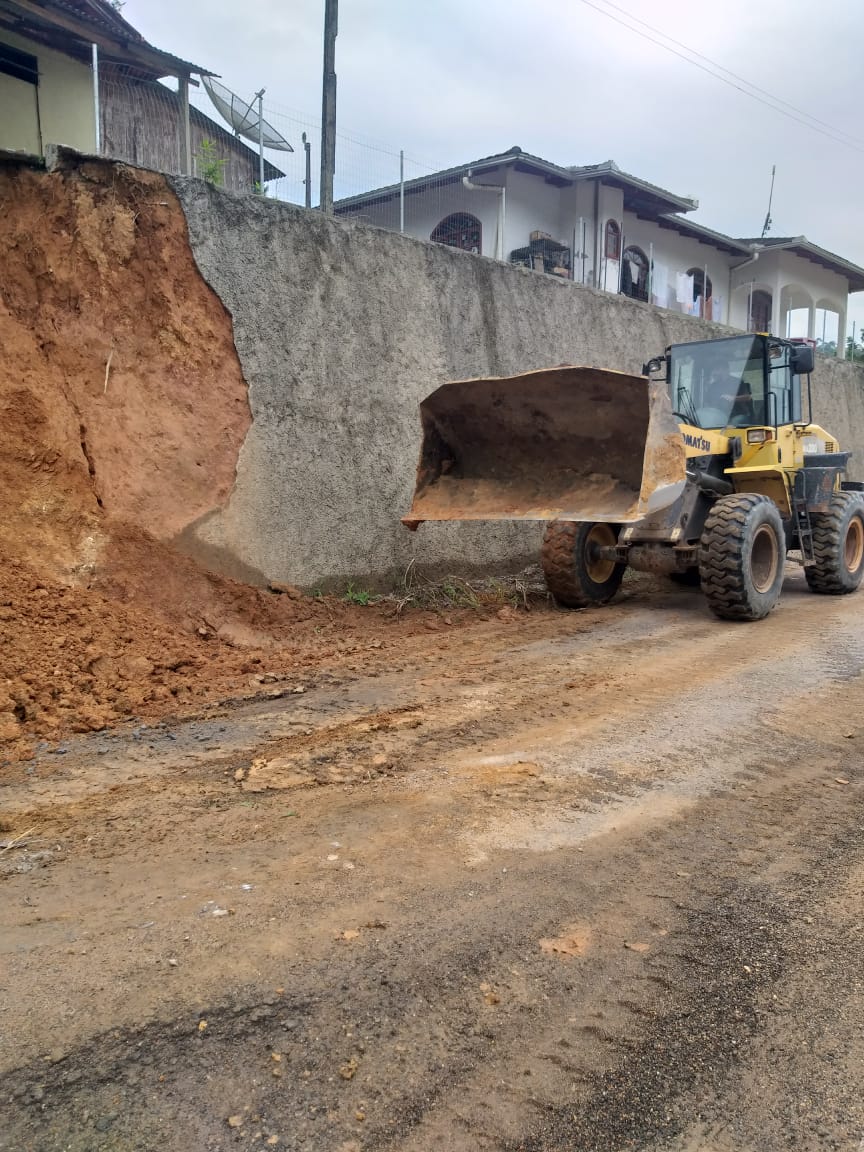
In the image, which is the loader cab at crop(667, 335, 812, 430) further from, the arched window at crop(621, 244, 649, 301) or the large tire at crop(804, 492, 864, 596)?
the arched window at crop(621, 244, 649, 301)

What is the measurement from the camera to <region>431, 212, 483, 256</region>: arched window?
17.3m

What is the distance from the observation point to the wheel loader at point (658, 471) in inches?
290

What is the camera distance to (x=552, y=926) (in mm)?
2857

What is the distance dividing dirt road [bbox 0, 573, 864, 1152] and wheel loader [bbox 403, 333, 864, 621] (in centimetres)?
272

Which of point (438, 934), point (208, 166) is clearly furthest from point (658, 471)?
point (208, 166)

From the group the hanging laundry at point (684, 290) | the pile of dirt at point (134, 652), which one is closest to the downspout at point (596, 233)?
the hanging laundry at point (684, 290)

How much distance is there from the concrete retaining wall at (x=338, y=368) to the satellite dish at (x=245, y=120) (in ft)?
8.66

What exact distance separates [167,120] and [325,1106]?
40.3 ft

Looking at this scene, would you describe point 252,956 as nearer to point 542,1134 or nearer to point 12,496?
point 542,1134

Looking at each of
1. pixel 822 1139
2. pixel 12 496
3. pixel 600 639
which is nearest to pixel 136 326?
pixel 12 496

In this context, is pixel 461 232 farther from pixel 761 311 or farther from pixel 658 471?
pixel 658 471

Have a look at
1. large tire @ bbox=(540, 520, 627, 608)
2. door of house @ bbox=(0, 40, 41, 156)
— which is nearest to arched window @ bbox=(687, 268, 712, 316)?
large tire @ bbox=(540, 520, 627, 608)

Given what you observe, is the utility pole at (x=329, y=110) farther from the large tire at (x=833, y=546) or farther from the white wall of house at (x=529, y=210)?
the white wall of house at (x=529, y=210)

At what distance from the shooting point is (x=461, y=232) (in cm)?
1770
